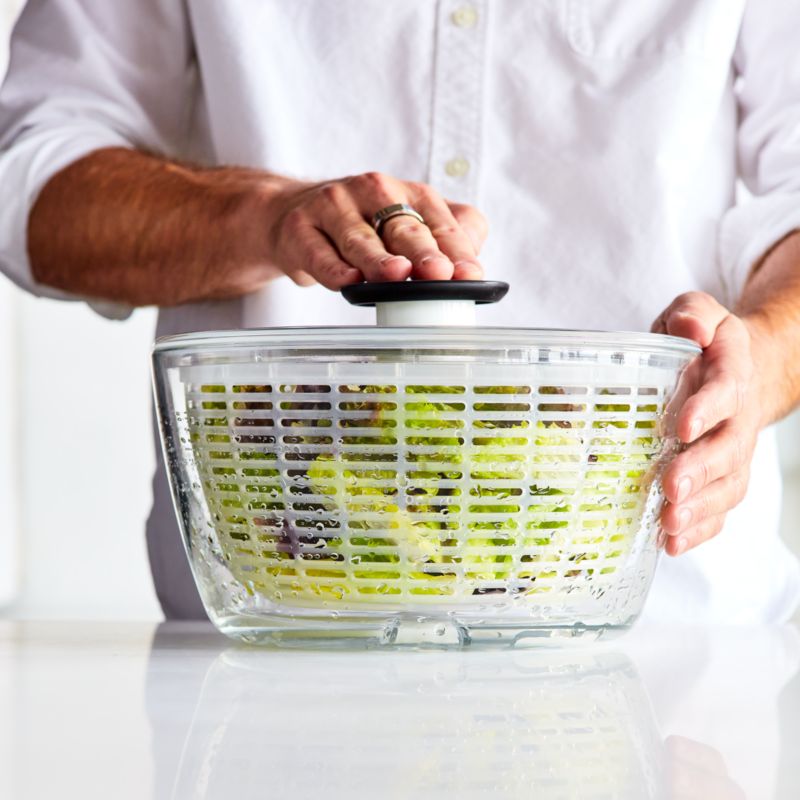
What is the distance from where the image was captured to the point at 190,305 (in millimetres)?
1102

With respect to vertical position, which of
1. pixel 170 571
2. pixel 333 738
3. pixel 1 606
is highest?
pixel 333 738

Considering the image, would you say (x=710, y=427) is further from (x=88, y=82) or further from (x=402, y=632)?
(x=88, y=82)

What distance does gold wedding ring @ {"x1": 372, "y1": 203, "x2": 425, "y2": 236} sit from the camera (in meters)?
0.69

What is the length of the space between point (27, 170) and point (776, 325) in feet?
2.06

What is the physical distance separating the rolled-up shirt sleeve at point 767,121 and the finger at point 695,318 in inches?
13.8

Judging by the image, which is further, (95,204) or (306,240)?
(95,204)

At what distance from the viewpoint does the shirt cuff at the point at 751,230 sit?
1051 millimetres

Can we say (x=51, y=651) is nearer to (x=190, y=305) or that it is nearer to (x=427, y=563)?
(x=427, y=563)

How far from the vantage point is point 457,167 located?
1.07 meters

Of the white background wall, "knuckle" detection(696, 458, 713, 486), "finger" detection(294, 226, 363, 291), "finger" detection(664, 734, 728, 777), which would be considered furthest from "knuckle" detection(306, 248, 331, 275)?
the white background wall

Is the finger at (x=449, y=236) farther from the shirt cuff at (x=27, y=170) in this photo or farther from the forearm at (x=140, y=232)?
the shirt cuff at (x=27, y=170)

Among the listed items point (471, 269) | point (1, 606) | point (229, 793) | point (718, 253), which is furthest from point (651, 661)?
point (1, 606)

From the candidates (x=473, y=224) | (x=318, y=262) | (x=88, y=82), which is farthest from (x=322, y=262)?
(x=88, y=82)

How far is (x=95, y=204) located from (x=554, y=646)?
602mm
